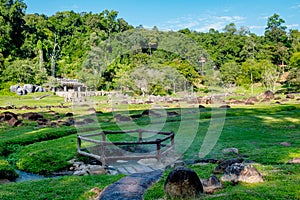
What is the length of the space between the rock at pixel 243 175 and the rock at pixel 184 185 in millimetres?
1240

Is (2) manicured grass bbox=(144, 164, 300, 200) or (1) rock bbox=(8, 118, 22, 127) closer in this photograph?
(2) manicured grass bbox=(144, 164, 300, 200)

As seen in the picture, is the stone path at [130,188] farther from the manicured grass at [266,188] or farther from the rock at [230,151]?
the rock at [230,151]

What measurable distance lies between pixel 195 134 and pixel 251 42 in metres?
77.9

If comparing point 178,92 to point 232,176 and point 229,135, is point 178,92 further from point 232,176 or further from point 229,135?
point 232,176

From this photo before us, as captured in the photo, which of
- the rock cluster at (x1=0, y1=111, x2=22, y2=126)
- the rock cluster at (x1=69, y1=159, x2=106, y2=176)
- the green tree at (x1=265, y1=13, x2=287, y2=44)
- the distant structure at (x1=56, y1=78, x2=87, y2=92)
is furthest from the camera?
the green tree at (x1=265, y1=13, x2=287, y2=44)

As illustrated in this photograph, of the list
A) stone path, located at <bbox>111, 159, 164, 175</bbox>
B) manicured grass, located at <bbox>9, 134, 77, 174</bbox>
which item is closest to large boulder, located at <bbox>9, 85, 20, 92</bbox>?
manicured grass, located at <bbox>9, 134, 77, 174</bbox>

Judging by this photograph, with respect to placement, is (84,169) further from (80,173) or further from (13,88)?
(13,88)

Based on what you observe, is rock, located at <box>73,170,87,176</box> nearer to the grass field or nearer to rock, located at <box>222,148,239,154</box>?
the grass field

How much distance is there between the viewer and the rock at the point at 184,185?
633 centimetres

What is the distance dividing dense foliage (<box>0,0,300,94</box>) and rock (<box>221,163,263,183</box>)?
16.1m

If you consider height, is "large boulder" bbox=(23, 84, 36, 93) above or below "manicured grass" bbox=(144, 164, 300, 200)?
above

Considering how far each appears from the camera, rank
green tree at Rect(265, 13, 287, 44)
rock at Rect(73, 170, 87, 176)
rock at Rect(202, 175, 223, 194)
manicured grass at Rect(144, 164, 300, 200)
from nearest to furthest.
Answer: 1. manicured grass at Rect(144, 164, 300, 200)
2. rock at Rect(202, 175, 223, 194)
3. rock at Rect(73, 170, 87, 176)
4. green tree at Rect(265, 13, 287, 44)

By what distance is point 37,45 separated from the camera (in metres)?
72.2

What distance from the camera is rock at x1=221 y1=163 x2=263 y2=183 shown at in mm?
7195
